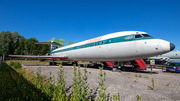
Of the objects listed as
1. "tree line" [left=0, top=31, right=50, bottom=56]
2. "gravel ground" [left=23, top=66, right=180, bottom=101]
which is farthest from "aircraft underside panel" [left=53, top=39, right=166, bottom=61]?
"tree line" [left=0, top=31, right=50, bottom=56]

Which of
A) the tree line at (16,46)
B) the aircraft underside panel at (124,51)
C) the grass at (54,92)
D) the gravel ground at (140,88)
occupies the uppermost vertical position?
the tree line at (16,46)

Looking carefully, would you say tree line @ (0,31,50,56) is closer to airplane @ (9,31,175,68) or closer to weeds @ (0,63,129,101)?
airplane @ (9,31,175,68)

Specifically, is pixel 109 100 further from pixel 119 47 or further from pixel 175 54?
pixel 175 54

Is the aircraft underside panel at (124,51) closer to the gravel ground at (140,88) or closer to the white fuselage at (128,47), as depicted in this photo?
the white fuselage at (128,47)

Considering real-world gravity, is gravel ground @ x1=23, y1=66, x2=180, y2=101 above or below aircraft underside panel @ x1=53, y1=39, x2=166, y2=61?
below

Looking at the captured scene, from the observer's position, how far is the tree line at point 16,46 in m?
52.3

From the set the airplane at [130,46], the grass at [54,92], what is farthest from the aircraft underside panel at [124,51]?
the grass at [54,92]

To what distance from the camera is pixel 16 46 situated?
59219mm

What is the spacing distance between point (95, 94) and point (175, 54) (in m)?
41.8

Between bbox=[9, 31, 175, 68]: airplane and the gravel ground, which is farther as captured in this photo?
bbox=[9, 31, 175, 68]: airplane

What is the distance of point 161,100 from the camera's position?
10.5 feet

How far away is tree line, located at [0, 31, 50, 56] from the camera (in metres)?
52.3

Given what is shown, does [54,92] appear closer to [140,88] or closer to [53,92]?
[53,92]

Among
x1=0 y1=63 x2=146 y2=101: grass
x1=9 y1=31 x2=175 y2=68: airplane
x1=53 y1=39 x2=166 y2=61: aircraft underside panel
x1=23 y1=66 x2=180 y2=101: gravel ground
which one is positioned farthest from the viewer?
x1=53 y1=39 x2=166 y2=61: aircraft underside panel
